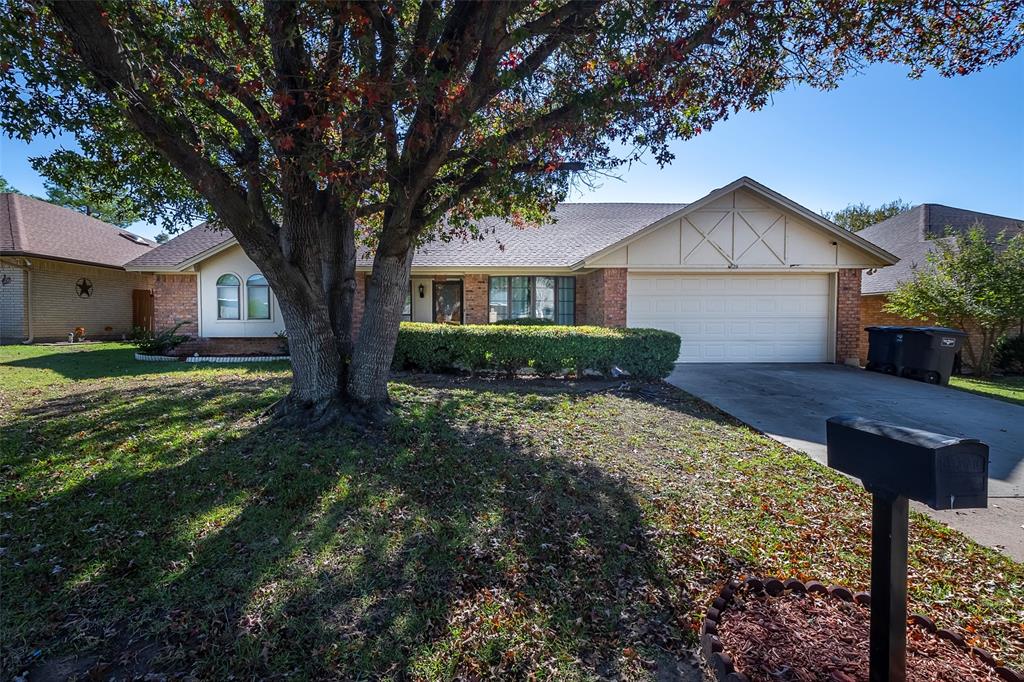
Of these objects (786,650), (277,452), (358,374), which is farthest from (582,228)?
(786,650)

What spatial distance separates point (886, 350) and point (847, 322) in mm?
1130

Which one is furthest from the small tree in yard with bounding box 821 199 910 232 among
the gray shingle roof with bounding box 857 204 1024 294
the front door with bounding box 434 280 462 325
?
the front door with bounding box 434 280 462 325

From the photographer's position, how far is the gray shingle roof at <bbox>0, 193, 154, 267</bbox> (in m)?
16.1

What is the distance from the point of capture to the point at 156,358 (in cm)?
1245

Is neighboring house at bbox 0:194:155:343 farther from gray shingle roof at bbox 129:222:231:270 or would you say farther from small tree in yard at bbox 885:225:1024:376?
small tree in yard at bbox 885:225:1024:376

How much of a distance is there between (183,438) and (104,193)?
4.08 meters

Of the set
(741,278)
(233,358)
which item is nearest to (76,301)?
(233,358)

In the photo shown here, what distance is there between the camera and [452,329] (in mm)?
10016

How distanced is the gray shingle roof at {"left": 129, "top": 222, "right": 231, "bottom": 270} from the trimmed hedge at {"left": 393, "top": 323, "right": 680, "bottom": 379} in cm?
927

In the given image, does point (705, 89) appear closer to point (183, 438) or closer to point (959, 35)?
point (959, 35)

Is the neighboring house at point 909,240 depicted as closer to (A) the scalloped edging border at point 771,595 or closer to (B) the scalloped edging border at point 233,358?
(A) the scalloped edging border at point 771,595

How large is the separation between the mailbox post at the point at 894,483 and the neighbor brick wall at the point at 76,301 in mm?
22543

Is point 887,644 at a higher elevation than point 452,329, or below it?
below

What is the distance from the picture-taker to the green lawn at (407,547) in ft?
8.13
